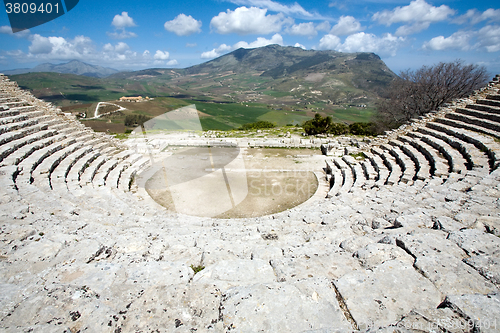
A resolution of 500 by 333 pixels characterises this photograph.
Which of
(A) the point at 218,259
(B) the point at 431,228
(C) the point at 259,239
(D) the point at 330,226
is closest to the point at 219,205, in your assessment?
(C) the point at 259,239

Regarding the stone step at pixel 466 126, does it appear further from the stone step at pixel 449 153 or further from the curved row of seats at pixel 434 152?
the stone step at pixel 449 153

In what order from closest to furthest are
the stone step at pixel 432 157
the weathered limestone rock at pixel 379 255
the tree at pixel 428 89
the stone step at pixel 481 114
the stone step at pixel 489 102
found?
the weathered limestone rock at pixel 379 255 → the stone step at pixel 432 157 → the stone step at pixel 481 114 → the stone step at pixel 489 102 → the tree at pixel 428 89

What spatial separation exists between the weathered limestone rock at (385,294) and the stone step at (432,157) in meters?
7.77

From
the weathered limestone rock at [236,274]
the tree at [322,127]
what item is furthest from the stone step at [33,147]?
the tree at [322,127]

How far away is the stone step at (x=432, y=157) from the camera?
29.9 feet

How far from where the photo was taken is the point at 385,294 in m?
2.85

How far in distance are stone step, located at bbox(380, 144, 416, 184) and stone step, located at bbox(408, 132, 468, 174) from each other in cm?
127

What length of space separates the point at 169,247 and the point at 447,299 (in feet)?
14.6

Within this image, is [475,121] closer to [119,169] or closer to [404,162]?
[404,162]

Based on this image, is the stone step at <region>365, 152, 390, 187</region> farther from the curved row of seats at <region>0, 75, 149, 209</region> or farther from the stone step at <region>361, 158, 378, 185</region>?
the curved row of seats at <region>0, 75, 149, 209</region>

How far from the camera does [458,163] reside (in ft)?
30.0

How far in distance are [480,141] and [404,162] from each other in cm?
287

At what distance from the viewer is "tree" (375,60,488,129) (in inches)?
777

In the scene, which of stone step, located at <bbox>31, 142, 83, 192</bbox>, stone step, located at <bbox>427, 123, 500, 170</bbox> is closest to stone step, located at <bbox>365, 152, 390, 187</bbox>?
stone step, located at <bbox>427, 123, 500, 170</bbox>
